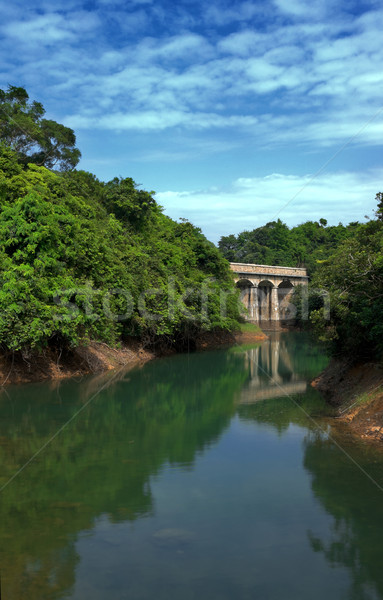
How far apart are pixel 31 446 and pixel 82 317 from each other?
8.97 m

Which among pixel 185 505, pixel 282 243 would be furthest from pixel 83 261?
pixel 282 243

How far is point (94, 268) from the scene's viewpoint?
25578 mm

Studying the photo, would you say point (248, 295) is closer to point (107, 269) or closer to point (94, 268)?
point (107, 269)

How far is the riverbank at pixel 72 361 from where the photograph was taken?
22.5m

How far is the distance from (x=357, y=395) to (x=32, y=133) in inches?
Result: 1214

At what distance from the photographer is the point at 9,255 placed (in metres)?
22.1

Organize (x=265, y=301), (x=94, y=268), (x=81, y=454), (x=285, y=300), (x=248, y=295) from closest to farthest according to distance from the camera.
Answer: (x=81, y=454) → (x=94, y=268) → (x=248, y=295) → (x=265, y=301) → (x=285, y=300)

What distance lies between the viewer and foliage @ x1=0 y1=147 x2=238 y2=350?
20.8 m

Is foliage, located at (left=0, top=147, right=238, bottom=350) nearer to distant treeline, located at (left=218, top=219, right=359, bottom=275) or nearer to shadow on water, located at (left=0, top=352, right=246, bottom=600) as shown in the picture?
shadow on water, located at (left=0, top=352, right=246, bottom=600)

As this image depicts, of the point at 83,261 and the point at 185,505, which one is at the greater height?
the point at 83,261

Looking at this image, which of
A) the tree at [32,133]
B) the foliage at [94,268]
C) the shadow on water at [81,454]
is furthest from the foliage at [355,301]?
the tree at [32,133]

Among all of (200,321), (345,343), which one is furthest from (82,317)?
(200,321)

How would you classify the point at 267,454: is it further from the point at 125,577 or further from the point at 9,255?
the point at 9,255

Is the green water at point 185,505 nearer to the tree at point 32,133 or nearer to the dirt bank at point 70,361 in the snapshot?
the dirt bank at point 70,361
